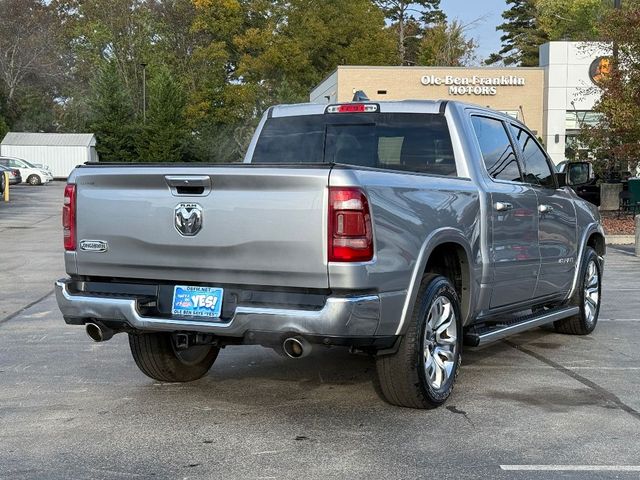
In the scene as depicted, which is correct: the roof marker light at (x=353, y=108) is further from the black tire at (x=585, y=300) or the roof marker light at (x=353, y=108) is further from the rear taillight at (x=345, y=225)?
the black tire at (x=585, y=300)

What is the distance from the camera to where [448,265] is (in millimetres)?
6289

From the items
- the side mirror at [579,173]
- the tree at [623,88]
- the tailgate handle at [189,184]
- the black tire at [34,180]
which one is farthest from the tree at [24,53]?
the tailgate handle at [189,184]

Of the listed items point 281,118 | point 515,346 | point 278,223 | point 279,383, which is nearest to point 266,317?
point 278,223

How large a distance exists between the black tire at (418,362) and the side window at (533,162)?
2057 mm

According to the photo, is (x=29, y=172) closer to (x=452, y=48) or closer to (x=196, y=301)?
(x=452, y=48)

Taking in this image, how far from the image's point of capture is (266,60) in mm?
70250

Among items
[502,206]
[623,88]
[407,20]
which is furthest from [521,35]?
[502,206]

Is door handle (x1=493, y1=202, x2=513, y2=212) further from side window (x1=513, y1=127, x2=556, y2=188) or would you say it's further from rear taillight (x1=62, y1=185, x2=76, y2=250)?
rear taillight (x1=62, y1=185, x2=76, y2=250)

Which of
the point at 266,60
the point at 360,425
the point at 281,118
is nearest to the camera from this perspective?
the point at 360,425

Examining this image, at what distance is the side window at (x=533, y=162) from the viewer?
7.56 metres

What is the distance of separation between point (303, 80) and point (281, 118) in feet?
225

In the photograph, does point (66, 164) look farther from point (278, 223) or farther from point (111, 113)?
point (278, 223)

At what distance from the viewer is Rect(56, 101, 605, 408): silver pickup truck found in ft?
16.4

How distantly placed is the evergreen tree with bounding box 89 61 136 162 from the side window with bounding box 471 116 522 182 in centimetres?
5864
